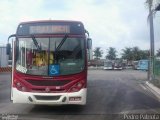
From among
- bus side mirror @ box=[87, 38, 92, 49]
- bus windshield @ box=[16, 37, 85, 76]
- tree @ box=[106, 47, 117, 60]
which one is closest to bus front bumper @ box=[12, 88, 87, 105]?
bus windshield @ box=[16, 37, 85, 76]

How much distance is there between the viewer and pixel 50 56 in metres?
13.6

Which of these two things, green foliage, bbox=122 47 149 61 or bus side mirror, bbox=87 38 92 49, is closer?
bus side mirror, bbox=87 38 92 49

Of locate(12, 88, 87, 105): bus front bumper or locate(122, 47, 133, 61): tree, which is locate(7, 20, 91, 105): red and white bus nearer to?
locate(12, 88, 87, 105): bus front bumper

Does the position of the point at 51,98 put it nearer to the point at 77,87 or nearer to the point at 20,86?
the point at 77,87

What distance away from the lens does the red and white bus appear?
13312 mm

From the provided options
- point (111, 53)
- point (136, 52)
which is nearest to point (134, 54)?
point (136, 52)

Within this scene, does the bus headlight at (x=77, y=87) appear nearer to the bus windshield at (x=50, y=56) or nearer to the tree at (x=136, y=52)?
the bus windshield at (x=50, y=56)

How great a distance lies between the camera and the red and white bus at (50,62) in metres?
13.3

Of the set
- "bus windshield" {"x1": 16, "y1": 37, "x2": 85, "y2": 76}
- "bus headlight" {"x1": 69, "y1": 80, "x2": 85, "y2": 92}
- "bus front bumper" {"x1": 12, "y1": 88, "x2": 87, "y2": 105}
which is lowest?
"bus front bumper" {"x1": 12, "y1": 88, "x2": 87, "y2": 105}

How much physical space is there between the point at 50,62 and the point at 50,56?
21 cm

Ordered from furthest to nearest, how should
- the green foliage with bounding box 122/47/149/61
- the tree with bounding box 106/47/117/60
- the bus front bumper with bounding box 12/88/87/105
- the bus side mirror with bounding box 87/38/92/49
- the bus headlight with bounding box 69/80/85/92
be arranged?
the tree with bounding box 106/47/117/60
the green foliage with bounding box 122/47/149/61
the bus side mirror with bounding box 87/38/92/49
the bus headlight with bounding box 69/80/85/92
the bus front bumper with bounding box 12/88/87/105

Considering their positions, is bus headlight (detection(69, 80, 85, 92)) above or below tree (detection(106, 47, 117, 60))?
below

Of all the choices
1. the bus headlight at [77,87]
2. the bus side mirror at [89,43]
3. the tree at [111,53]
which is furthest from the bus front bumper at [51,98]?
the tree at [111,53]

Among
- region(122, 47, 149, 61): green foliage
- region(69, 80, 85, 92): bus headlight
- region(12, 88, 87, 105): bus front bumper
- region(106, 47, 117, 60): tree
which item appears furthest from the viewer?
region(106, 47, 117, 60): tree
